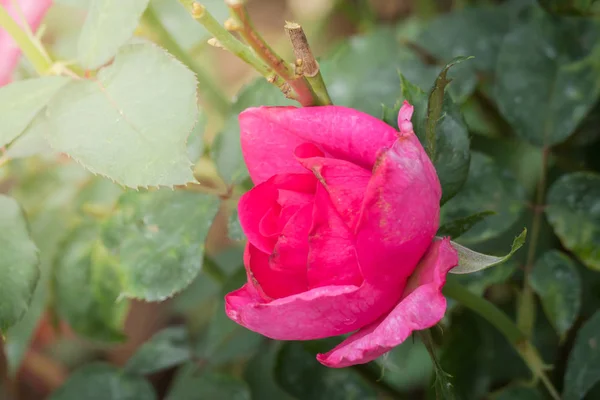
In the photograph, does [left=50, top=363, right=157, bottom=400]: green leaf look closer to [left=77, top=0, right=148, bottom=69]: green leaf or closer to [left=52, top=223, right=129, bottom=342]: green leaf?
[left=52, top=223, right=129, bottom=342]: green leaf

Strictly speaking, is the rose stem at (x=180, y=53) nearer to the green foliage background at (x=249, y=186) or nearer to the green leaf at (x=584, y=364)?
the green foliage background at (x=249, y=186)

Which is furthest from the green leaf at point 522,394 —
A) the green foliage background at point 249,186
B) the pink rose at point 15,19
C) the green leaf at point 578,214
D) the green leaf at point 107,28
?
the pink rose at point 15,19

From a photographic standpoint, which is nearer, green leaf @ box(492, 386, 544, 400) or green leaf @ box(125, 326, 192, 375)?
green leaf @ box(492, 386, 544, 400)

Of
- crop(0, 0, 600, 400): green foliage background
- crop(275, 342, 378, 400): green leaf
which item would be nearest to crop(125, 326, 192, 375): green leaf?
crop(0, 0, 600, 400): green foliage background

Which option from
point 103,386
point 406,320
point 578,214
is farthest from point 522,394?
point 103,386

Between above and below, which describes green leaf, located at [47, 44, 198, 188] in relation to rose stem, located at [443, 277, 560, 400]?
above

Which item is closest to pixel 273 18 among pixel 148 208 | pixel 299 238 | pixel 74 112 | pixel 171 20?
pixel 171 20

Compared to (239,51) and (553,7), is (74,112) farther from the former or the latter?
(553,7)
